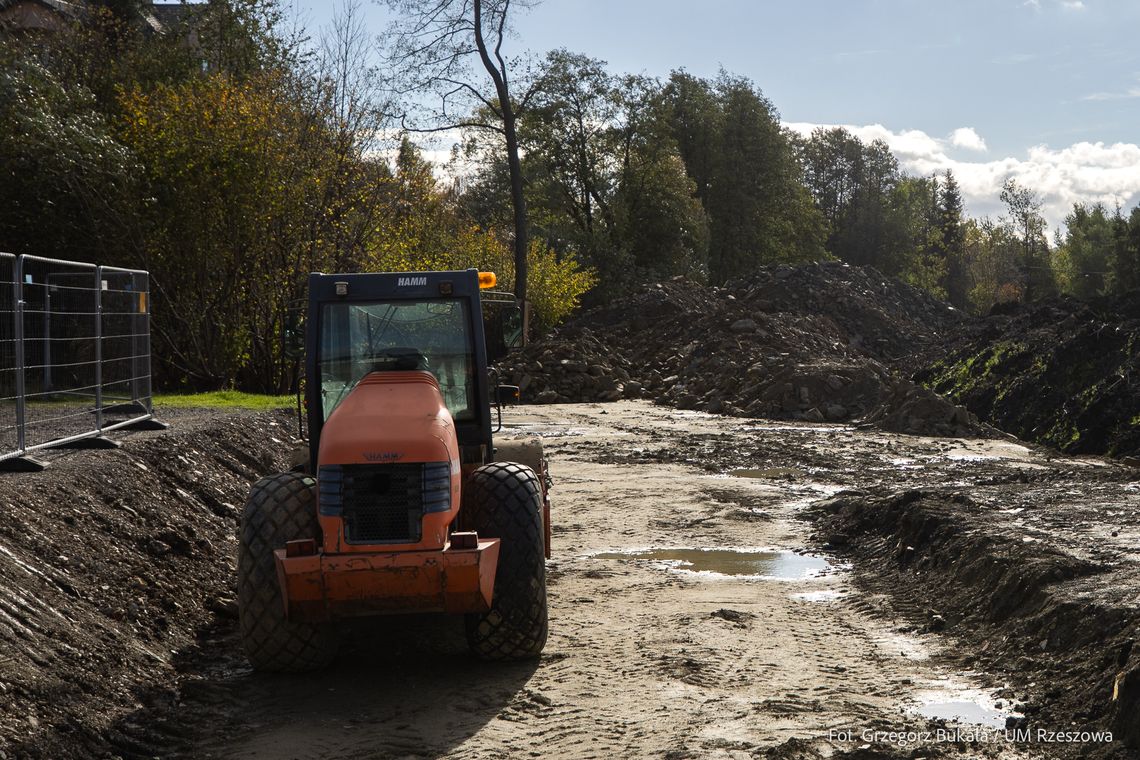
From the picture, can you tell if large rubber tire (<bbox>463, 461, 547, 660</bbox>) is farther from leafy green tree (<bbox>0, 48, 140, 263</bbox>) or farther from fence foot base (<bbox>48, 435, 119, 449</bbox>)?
leafy green tree (<bbox>0, 48, 140, 263</bbox>)

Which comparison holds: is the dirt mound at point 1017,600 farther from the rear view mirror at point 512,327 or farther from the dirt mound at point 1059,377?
the dirt mound at point 1059,377

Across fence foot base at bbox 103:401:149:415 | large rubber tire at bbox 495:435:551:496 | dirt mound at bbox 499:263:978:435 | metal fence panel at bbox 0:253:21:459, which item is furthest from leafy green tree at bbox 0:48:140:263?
large rubber tire at bbox 495:435:551:496

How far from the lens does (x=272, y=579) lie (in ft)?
22.7

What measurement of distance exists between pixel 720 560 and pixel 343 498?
5.22 m

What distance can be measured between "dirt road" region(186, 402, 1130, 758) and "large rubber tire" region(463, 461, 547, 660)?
205 mm

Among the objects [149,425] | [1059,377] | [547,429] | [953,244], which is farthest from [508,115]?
[953,244]

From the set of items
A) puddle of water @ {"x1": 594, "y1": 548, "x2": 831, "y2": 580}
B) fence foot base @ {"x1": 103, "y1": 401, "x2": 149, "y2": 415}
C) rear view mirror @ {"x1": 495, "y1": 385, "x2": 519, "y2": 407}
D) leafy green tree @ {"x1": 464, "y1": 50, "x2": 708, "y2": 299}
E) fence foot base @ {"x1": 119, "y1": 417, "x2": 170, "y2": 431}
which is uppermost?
leafy green tree @ {"x1": 464, "y1": 50, "x2": 708, "y2": 299}

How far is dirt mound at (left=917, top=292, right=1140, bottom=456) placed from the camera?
20516 millimetres

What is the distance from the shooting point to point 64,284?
37.7 ft

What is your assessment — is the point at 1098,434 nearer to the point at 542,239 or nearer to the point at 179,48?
the point at 179,48

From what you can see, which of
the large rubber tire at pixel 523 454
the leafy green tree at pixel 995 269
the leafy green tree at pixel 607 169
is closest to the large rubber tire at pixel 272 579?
the large rubber tire at pixel 523 454

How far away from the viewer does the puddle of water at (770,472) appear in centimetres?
1722

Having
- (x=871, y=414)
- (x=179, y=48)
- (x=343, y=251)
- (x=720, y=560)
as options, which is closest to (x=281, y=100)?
(x=343, y=251)

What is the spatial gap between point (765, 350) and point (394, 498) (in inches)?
1093
